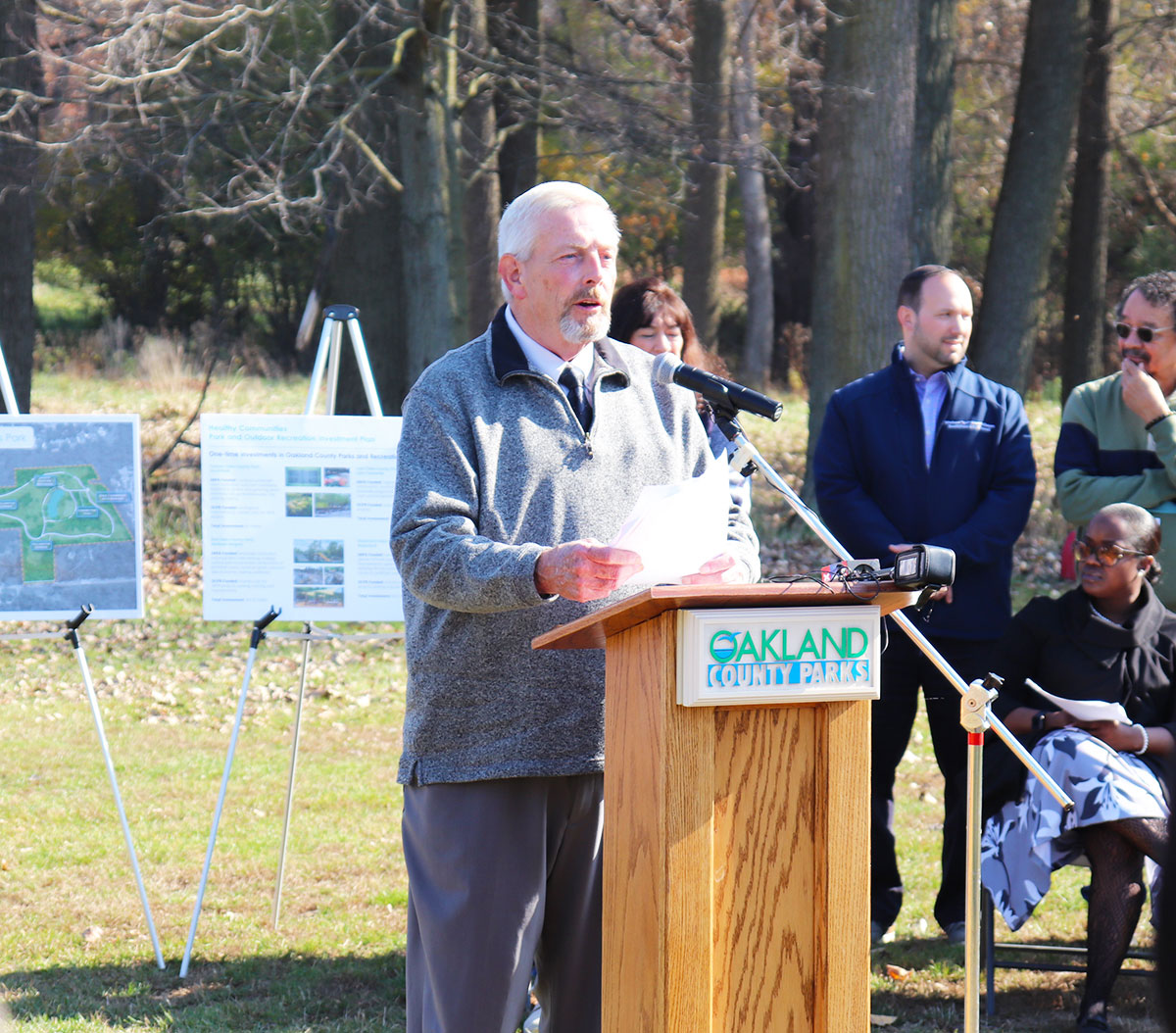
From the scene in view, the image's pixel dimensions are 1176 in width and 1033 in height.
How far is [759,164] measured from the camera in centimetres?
1254

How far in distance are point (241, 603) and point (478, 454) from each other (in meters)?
2.54

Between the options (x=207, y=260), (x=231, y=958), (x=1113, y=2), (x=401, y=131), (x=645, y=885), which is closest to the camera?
(x=645, y=885)

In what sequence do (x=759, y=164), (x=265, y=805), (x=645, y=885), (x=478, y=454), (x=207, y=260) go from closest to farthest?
(x=645, y=885) → (x=478, y=454) → (x=265, y=805) → (x=759, y=164) → (x=207, y=260)

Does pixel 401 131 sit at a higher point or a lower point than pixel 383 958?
higher

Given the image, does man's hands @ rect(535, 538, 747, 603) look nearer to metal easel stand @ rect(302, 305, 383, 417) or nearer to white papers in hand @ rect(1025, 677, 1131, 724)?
white papers in hand @ rect(1025, 677, 1131, 724)

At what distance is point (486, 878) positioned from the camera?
115 inches

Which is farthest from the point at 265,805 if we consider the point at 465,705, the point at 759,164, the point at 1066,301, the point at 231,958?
the point at 1066,301

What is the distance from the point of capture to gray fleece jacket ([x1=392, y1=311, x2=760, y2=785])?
9.49 feet

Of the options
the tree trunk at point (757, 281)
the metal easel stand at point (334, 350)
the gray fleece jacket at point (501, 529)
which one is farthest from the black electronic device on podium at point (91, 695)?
the tree trunk at point (757, 281)

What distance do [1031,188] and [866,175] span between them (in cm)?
232

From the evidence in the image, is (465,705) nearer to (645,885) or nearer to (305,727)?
(645,885)

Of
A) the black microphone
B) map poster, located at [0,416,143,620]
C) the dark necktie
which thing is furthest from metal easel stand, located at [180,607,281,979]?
the black microphone

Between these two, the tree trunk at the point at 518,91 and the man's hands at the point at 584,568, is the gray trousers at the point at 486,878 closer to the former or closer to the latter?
the man's hands at the point at 584,568

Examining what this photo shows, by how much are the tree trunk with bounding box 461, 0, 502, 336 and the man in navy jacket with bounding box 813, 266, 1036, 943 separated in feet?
24.5
